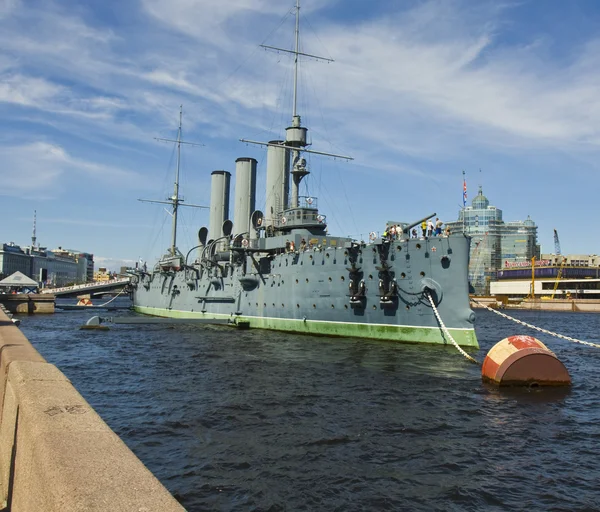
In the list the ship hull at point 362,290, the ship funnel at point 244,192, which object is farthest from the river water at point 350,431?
the ship funnel at point 244,192

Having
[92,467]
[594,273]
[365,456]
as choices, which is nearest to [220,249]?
[365,456]

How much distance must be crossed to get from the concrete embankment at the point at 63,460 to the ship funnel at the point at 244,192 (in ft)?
129

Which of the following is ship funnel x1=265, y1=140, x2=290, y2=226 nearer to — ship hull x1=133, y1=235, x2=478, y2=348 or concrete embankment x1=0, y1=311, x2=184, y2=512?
ship hull x1=133, y1=235, x2=478, y2=348

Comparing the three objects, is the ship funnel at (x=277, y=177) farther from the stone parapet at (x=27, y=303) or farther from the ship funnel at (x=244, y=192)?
the stone parapet at (x=27, y=303)

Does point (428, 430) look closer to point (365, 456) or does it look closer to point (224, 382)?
point (365, 456)

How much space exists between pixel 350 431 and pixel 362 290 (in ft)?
49.2

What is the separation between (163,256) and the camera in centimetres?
5847

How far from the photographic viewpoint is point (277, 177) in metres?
40.5

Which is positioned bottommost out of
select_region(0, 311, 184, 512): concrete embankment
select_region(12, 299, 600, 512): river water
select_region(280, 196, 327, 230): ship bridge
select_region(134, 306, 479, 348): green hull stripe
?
select_region(12, 299, 600, 512): river water

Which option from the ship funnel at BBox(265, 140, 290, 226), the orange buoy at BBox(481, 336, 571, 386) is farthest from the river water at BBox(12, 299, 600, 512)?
the ship funnel at BBox(265, 140, 290, 226)

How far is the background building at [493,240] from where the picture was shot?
15100 cm

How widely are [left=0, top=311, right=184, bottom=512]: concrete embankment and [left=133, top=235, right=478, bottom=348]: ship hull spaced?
2039cm

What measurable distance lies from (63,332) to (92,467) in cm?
3353

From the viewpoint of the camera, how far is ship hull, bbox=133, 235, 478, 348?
76.3 ft
